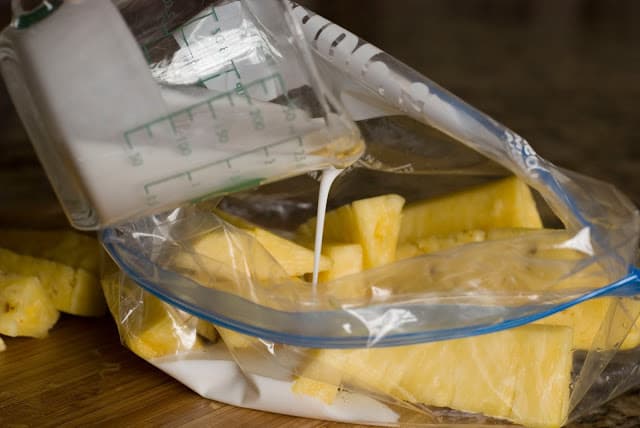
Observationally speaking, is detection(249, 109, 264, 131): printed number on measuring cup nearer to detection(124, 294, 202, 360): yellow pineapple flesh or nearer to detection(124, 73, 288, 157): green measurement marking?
detection(124, 73, 288, 157): green measurement marking

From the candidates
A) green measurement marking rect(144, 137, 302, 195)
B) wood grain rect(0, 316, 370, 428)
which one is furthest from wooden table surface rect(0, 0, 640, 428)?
green measurement marking rect(144, 137, 302, 195)

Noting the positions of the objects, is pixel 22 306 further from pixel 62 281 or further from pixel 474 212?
pixel 474 212

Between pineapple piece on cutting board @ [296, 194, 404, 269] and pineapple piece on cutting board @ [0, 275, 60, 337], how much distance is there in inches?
12.8

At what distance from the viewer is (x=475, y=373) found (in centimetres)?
84

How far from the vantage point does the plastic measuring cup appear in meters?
0.72

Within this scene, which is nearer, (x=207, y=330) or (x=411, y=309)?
(x=411, y=309)

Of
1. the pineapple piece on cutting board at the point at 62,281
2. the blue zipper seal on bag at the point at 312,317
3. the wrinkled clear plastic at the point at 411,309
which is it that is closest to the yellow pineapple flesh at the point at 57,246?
the pineapple piece on cutting board at the point at 62,281

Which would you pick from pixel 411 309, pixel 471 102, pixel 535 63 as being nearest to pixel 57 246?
pixel 411 309

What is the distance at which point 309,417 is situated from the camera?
88cm

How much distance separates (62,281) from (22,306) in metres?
0.06

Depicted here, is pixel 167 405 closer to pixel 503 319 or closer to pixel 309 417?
pixel 309 417

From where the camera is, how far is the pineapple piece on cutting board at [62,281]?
3.46 feet

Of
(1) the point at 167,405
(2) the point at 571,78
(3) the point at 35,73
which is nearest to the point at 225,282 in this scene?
(1) the point at 167,405

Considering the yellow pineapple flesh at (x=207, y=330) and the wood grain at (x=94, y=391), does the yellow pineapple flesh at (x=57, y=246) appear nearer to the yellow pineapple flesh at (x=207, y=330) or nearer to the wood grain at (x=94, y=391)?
the wood grain at (x=94, y=391)
